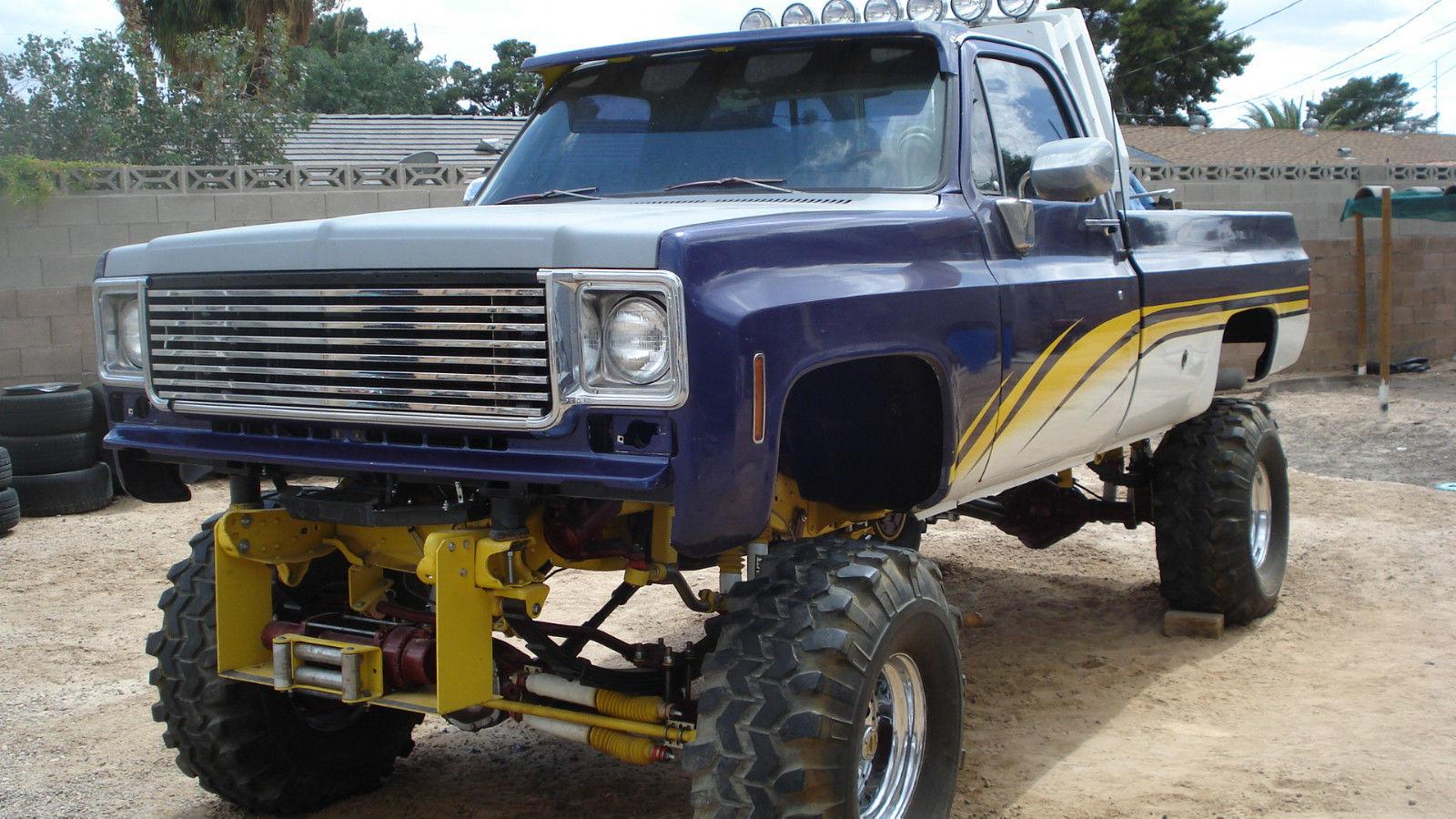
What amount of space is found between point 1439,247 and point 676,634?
14392mm

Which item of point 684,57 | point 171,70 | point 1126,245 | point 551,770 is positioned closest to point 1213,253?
point 1126,245

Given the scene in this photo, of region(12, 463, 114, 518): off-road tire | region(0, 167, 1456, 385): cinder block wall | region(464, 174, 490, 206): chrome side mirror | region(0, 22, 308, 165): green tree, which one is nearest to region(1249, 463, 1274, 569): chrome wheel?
region(464, 174, 490, 206): chrome side mirror

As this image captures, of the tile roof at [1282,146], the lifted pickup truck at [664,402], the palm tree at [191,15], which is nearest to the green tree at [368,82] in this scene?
the palm tree at [191,15]

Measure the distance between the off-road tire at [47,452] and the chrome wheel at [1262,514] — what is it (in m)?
7.71

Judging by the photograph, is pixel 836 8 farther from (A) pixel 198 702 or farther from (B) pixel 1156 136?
(B) pixel 1156 136

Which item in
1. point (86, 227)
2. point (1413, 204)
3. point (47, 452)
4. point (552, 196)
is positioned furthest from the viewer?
point (1413, 204)

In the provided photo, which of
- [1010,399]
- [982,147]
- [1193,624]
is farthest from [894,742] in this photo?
[1193,624]

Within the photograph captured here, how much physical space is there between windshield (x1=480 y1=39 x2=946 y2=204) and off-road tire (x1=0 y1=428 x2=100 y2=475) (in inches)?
245

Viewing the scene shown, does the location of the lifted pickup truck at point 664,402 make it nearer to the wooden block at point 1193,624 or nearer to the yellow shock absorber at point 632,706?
the yellow shock absorber at point 632,706

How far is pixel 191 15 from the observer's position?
68.6ft

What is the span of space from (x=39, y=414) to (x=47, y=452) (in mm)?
279

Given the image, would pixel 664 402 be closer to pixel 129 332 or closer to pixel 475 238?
pixel 475 238

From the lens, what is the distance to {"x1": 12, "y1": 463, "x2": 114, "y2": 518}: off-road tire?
9539 millimetres

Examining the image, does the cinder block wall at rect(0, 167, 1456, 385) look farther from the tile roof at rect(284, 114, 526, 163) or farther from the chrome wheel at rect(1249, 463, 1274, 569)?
the tile roof at rect(284, 114, 526, 163)
